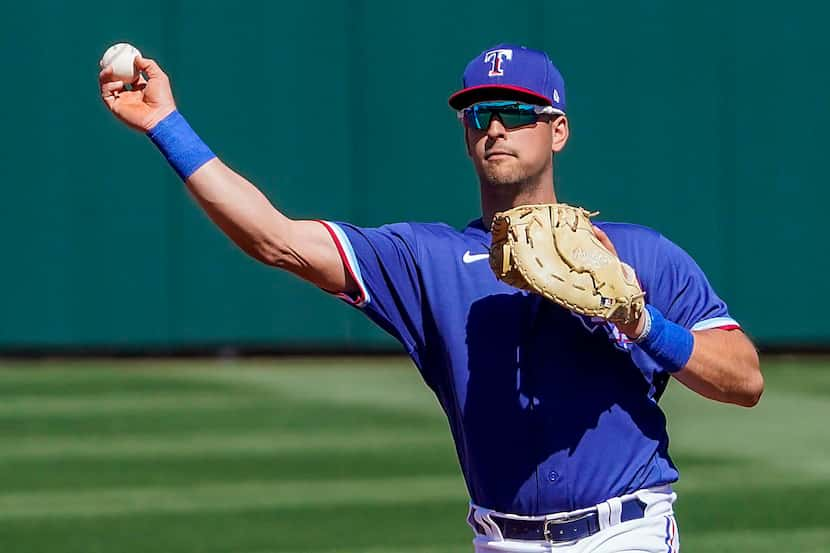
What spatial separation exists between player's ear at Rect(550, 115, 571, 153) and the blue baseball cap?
0.04m

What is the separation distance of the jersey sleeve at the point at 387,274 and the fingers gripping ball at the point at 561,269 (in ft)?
1.23

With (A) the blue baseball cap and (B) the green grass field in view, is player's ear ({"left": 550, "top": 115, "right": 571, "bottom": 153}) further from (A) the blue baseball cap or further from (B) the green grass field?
(B) the green grass field

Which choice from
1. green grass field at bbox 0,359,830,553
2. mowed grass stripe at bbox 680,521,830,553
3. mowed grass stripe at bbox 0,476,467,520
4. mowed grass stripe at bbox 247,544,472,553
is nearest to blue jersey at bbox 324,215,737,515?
mowed grass stripe at bbox 247,544,472,553

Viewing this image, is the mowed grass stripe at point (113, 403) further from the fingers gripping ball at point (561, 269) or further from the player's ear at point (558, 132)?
the fingers gripping ball at point (561, 269)

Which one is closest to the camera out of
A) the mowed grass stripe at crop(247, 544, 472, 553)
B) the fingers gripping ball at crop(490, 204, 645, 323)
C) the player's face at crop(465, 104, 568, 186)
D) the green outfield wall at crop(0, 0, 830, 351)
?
the fingers gripping ball at crop(490, 204, 645, 323)

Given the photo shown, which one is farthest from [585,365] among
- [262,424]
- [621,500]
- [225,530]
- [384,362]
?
[384,362]

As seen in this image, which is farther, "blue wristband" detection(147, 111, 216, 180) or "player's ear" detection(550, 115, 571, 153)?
"player's ear" detection(550, 115, 571, 153)

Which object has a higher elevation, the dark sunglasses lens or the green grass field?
the dark sunglasses lens

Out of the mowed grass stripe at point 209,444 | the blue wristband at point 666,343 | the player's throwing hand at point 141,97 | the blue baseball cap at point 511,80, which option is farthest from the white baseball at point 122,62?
the mowed grass stripe at point 209,444

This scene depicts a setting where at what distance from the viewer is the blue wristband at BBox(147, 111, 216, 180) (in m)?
3.87

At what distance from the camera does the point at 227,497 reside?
9.15 m

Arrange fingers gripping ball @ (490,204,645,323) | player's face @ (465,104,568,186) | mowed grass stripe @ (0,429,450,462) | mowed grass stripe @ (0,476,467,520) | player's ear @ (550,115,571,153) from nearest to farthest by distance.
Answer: fingers gripping ball @ (490,204,645,323), player's face @ (465,104,568,186), player's ear @ (550,115,571,153), mowed grass stripe @ (0,476,467,520), mowed grass stripe @ (0,429,450,462)

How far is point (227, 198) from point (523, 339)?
0.88 m

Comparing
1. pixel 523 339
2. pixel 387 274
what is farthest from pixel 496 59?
pixel 523 339
